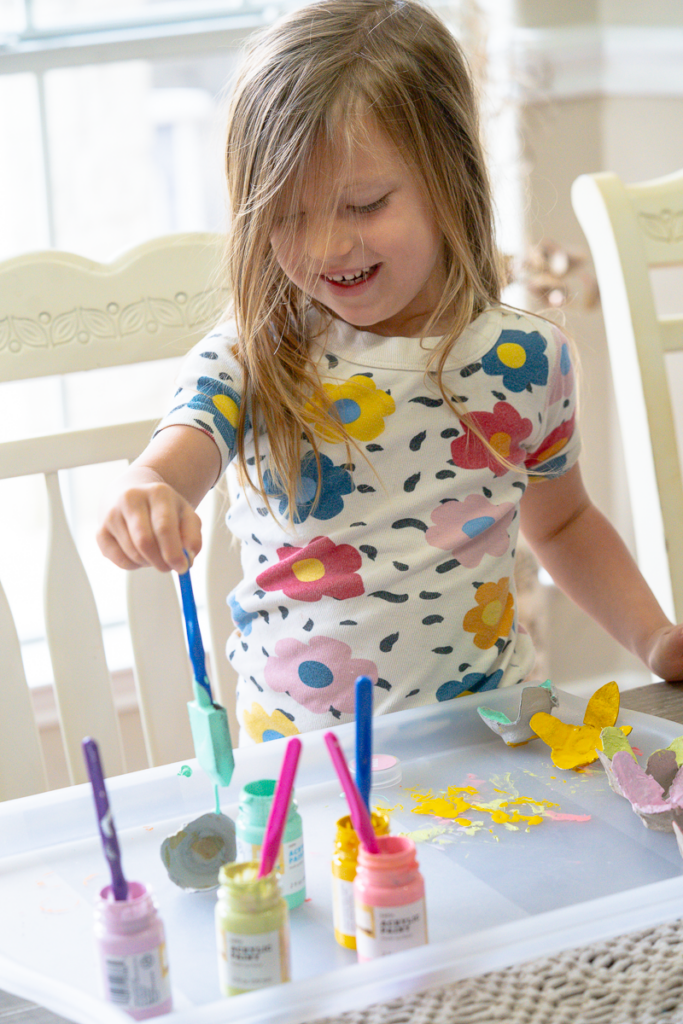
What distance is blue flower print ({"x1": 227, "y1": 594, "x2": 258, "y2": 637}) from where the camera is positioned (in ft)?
3.23

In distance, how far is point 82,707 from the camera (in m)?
1.02

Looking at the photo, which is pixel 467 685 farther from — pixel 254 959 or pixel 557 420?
pixel 254 959

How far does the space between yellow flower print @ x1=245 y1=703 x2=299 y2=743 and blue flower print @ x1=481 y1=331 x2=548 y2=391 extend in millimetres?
346

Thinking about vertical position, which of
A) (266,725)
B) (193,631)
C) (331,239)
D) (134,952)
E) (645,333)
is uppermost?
(331,239)

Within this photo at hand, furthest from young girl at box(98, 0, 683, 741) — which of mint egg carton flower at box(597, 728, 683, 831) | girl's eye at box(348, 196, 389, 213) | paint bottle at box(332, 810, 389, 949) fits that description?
paint bottle at box(332, 810, 389, 949)

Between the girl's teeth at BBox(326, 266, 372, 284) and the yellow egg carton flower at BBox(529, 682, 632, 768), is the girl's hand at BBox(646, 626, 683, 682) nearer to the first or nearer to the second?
the yellow egg carton flower at BBox(529, 682, 632, 768)

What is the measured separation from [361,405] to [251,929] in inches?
20.9

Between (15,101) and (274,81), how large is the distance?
3.60 feet

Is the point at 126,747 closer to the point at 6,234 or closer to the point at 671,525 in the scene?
the point at 6,234

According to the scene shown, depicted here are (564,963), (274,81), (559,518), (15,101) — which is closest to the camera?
(564,963)

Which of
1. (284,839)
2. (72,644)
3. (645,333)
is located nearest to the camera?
(284,839)

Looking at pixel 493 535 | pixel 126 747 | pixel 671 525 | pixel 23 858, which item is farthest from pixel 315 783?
pixel 126 747

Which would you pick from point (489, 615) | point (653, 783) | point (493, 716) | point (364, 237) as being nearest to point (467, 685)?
point (489, 615)

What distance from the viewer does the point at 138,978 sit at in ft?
1.57
